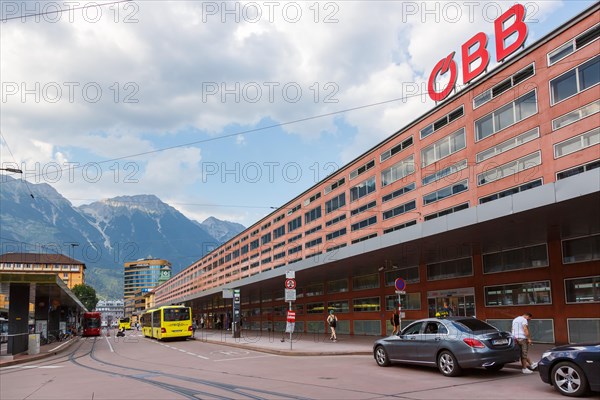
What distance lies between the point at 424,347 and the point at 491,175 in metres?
18.8

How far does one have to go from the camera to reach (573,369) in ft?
32.9

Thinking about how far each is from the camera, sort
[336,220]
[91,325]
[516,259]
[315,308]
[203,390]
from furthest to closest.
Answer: [91,325], [336,220], [315,308], [516,259], [203,390]

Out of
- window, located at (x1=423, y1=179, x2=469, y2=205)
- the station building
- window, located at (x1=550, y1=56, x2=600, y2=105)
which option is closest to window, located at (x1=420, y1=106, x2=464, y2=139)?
the station building

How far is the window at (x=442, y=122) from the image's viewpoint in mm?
33338

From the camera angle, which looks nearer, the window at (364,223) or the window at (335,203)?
the window at (364,223)

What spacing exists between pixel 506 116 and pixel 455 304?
10843mm

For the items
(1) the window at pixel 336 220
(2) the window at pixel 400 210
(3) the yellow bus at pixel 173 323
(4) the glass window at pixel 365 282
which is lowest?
(3) the yellow bus at pixel 173 323

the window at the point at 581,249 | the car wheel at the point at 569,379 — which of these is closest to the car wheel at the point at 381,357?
the car wheel at the point at 569,379

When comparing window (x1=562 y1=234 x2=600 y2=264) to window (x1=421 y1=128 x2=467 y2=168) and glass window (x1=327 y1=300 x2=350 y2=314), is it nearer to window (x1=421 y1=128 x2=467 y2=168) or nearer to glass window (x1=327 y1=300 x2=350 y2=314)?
window (x1=421 y1=128 x2=467 y2=168)

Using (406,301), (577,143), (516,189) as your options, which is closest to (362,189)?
(406,301)

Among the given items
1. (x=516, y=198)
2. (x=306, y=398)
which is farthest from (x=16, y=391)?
(x=516, y=198)

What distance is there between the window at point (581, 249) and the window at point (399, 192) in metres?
16.3

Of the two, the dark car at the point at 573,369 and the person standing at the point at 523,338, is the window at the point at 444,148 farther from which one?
the dark car at the point at 573,369

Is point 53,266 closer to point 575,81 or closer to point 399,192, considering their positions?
point 399,192
